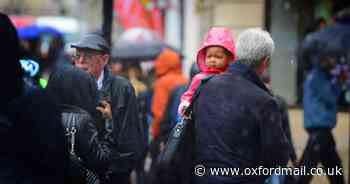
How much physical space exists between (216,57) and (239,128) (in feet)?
2.22

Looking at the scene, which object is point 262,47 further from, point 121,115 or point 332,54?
point 332,54

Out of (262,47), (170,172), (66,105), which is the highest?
(262,47)

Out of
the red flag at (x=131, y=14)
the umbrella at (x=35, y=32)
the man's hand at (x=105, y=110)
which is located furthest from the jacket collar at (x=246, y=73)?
the umbrella at (x=35, y=32)

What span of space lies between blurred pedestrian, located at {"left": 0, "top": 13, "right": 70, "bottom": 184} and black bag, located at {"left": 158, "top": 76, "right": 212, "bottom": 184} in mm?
1009

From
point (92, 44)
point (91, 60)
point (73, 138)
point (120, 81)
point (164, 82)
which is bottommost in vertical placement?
point (164, 82)

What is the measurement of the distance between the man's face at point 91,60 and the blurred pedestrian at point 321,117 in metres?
3.85

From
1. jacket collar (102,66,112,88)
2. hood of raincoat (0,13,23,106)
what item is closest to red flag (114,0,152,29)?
jacket collar (102,66,112,88)

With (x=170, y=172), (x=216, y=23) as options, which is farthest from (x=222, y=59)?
(x=216, y=23)

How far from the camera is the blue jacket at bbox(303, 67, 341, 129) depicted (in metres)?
10.3

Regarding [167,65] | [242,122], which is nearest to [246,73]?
[242,122]

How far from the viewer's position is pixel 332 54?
10.8 meters

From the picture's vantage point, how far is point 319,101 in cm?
1038

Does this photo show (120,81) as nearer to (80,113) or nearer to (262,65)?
(80,113)

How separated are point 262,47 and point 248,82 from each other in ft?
0.73
